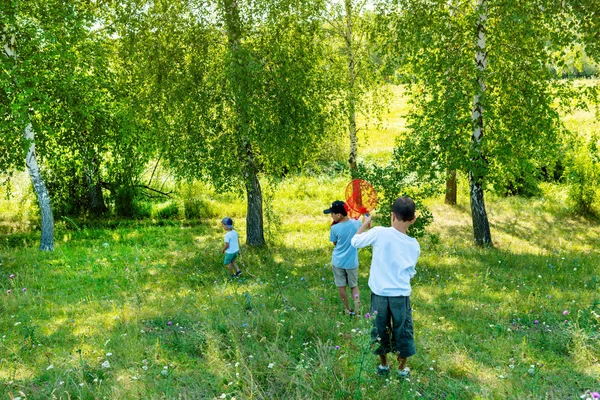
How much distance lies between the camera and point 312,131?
13023mm

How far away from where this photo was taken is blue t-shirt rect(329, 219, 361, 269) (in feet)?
25.0

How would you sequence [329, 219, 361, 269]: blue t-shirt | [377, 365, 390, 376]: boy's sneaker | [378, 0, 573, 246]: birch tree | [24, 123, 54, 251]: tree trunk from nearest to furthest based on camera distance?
[377, 365, 390, 376]: boy's sneaker → [329, 219, 361, 269]: blue t-shirt → [378, 0, 573, 246]: birch tree → [24, 123, 54, 251]: tree trunk

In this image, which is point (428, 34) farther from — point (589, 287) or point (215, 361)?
point (215, 361)

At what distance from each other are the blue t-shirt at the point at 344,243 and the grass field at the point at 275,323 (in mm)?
836

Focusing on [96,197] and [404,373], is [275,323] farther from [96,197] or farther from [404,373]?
[96,197]

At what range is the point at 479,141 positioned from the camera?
12.9 metres

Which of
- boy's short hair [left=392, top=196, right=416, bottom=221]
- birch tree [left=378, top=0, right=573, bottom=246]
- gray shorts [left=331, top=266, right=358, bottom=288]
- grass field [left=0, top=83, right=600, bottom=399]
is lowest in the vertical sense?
grass field [left=0, top=83, right=600, bottom=399]

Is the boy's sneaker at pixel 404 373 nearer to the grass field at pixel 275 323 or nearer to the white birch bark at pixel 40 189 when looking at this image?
the grass field at pixel 275 323

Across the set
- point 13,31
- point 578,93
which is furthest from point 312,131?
point 13,31

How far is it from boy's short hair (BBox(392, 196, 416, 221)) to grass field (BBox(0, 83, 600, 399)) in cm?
120

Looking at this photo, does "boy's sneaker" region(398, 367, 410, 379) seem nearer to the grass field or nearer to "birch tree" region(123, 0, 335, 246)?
the grass field

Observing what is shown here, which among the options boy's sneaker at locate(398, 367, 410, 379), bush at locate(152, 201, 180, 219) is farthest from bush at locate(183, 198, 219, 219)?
boy's sneaker at locate(398, 367, 410, 379)

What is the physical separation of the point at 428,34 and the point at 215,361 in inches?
381

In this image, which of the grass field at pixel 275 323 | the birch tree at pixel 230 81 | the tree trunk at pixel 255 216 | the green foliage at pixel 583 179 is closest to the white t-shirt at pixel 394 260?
the grass field at pixel 275 323
